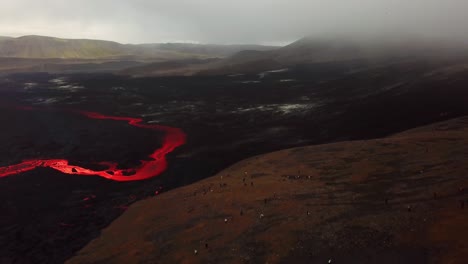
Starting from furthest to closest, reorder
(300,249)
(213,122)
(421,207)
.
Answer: (213,122) → (421,207) → (300,249)

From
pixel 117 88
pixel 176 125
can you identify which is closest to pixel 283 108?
pixel 176 125

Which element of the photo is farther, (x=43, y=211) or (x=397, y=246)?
(x=43, y=211)

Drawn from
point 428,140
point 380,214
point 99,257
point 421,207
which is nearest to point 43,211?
point 99,257

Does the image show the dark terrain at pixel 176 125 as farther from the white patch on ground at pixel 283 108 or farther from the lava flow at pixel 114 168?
the lava flow at pixel 114 168

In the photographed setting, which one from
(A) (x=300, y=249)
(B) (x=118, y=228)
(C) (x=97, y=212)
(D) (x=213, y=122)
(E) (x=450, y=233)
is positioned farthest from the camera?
(D) (x=213, y=122)

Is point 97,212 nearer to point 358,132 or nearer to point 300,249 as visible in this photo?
point 300,249

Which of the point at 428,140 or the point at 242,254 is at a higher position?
the point at 428,140
